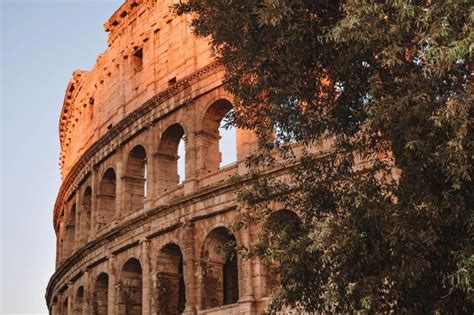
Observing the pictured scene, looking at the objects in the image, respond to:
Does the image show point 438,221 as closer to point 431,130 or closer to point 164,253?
point 431,130

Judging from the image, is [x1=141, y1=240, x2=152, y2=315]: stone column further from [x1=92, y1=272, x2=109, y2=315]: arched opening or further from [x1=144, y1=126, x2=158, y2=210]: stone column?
[x1=92, y1=272, x2=109, y2=315]: arched opening

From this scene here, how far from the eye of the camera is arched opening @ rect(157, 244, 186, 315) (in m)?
21.6

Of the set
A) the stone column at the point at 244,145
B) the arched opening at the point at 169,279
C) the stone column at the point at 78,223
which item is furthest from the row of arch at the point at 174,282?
the stone column at the point at 78,223

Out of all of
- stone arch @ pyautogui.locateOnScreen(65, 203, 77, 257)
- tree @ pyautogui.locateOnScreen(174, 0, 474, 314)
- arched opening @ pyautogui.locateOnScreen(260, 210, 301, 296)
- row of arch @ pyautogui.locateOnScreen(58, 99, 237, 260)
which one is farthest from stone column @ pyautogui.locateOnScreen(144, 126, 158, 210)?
arched opening @ pyautogui.locateOnScreen(260, 210, 301, 296)

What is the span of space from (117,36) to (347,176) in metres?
19.1

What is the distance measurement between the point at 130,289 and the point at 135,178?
13.3 ft

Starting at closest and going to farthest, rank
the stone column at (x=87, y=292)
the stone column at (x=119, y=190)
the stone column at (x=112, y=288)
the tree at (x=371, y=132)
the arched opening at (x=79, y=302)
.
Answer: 1. the tree at (x=371, y=132)
2. the stone column at (x=112, y=288)
3. the stone column at (x=119, y=190)
4. the stone column at (x=87, y=292)
5. the arched opening at (x=79, y=302)

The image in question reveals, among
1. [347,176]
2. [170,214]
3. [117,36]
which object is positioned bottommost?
[347,176]

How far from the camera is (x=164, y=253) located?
22.1 meters

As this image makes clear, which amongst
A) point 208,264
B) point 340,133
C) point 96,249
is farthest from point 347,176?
point 96,249

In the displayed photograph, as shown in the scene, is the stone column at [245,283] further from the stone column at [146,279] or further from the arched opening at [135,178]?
the arched opening at [135,178]

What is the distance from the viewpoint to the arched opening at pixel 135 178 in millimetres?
25152

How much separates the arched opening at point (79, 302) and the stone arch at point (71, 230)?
3860 millimetres

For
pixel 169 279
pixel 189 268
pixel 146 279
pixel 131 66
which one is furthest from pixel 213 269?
pixel 131 66
